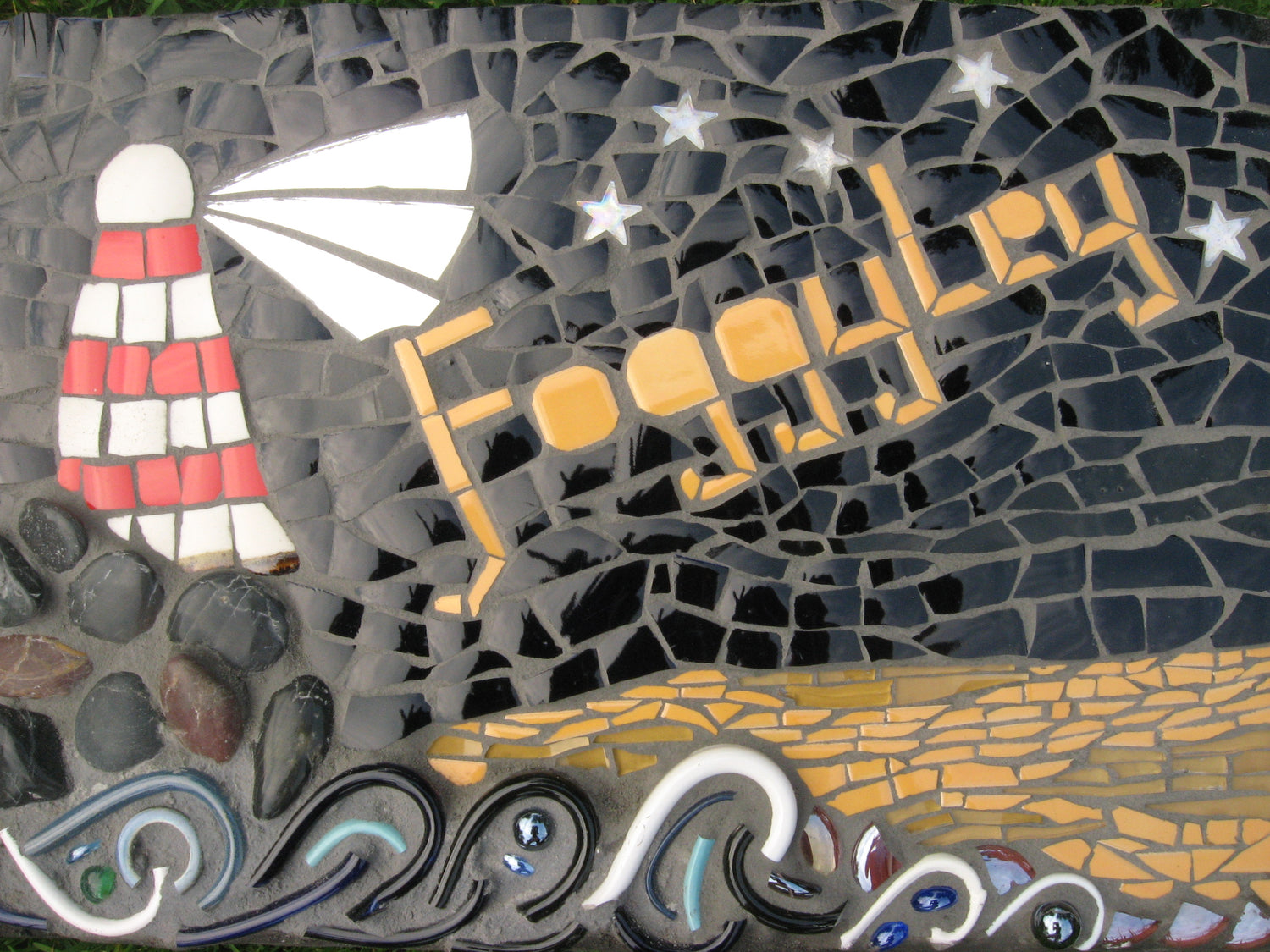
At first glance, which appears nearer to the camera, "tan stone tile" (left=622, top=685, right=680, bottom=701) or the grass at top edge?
"tan stone tile" (left=622, top=685, right=680, bottom=701)

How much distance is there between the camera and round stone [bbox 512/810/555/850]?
120cm

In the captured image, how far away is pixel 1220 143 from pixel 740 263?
0.71 meters

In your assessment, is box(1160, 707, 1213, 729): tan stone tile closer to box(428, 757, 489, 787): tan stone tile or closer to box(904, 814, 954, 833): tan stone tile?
box(904, 814, 954, 833): tan stone tile

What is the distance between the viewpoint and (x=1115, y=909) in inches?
47.7

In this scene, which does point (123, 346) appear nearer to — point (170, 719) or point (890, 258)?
point (170, 719)

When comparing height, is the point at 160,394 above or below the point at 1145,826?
above

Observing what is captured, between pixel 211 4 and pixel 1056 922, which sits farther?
pixel 211 4

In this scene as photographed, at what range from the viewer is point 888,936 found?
3.97 feet

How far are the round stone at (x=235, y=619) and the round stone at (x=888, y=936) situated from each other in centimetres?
95

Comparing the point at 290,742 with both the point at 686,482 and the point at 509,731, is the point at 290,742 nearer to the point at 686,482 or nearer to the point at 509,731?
the point at 509,731

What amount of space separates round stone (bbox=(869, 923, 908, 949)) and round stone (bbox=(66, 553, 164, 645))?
114 centimetres

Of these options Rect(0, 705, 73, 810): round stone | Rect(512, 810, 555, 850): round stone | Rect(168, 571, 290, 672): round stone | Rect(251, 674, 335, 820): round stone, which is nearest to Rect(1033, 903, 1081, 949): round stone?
Rect(512, 810, 555, 850): round stone

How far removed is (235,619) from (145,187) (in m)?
0.64

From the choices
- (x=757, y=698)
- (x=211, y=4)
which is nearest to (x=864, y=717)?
(x=757, y=698)
